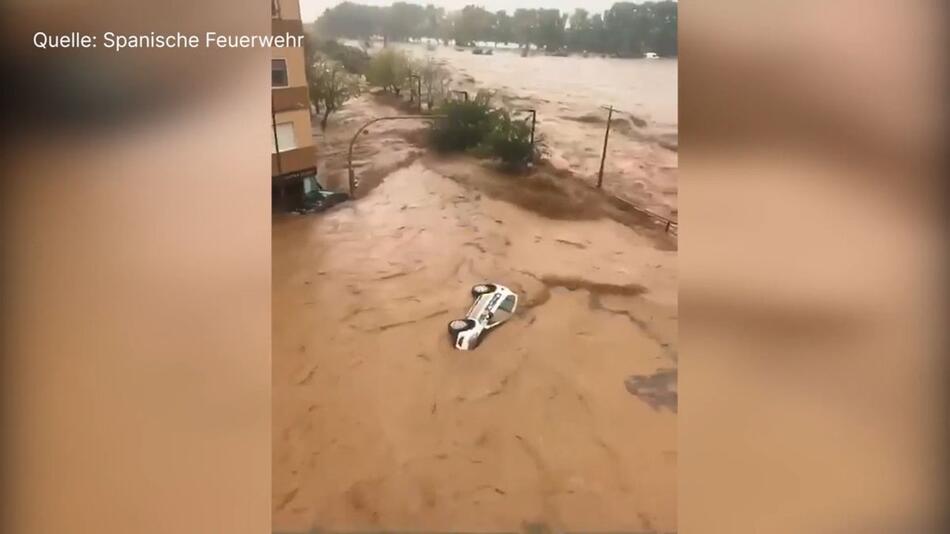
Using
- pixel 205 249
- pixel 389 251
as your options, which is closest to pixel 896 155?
pixel 389 251

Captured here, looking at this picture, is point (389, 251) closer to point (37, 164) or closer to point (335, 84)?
point (335, 84)

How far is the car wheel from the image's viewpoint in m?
0.61

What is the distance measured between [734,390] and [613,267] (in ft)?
0.44

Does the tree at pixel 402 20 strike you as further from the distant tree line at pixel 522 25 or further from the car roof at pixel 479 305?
the car roof at pixel 479 305

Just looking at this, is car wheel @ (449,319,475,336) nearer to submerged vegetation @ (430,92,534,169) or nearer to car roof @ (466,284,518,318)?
car roof @ (466,284,518,318)

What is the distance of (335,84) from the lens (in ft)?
2.04

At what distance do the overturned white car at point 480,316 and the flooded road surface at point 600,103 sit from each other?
0.12 metres

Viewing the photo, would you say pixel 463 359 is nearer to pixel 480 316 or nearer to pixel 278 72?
pixel 480 316

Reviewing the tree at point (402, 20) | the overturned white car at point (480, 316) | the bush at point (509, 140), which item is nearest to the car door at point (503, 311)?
the overturned white car at point (480, 316)

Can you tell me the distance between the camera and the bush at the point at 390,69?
2.04ft

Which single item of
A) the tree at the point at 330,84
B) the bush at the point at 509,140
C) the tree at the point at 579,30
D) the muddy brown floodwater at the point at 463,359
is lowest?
the muddy brown floodwater at the point at 463,359

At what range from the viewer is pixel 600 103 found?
624mm

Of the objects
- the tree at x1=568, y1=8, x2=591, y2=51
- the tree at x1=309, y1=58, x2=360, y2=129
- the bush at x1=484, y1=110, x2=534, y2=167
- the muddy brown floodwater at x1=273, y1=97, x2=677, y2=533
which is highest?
the tree at x1=568, y1=8, x2=591, y2=51

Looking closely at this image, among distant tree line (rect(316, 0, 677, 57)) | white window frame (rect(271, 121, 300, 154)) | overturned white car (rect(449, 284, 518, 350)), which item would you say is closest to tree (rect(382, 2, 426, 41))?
distant tree line (rect(316, 0, 677, 57))
